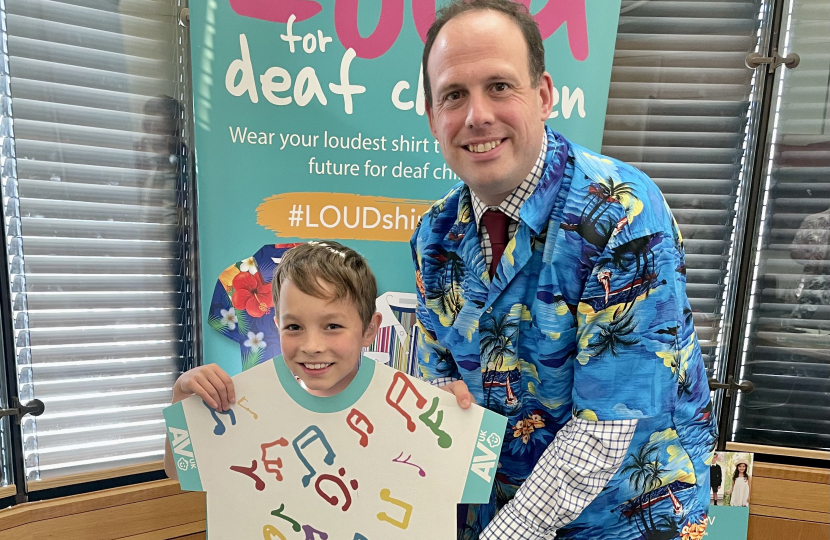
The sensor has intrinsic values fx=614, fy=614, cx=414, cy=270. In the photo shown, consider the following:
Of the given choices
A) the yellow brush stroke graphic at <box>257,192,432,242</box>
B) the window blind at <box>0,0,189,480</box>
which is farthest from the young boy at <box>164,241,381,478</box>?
the window blind at <box>0,0,189,480</box>

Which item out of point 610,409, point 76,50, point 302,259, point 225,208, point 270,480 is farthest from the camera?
point 76,50

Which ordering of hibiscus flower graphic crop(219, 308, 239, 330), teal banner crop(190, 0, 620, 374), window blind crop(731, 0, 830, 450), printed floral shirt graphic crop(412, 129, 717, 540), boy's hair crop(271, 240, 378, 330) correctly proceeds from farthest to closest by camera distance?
window blind crop(731, 0, 830, 450) → hibiscus flower graphic crop(219, 308, 239, 330) → teal banner crop(190, 0, 620, 374) → boy's hair crop(271, 240, 378, 330) → printed floral shirt graphic crop(412, 129, 717, 540)

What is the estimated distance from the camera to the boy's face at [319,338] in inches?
→ 49.2

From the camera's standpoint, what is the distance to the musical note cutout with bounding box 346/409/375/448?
3.83 feet

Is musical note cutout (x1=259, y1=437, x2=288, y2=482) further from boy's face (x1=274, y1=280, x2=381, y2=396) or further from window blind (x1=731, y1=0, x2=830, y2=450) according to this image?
window blind (x1=731, y1=0, x2=830, y2=450)

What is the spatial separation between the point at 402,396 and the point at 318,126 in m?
0.97

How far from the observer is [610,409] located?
1071 mm

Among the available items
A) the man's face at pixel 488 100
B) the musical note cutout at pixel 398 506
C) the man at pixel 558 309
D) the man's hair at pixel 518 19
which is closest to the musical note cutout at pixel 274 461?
the musical note cutout at pixel 398 506

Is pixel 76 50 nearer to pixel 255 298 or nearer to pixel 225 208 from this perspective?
pixel 225 208

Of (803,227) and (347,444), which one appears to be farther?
(803,227)

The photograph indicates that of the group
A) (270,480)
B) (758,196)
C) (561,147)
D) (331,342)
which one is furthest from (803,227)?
(270,480)

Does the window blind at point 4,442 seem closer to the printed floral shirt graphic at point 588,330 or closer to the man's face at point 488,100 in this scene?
the printed floral shirt graphic at point 588,330

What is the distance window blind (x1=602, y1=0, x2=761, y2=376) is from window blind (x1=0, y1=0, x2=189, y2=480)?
5.50 ft

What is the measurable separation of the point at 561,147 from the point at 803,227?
1641 mm
